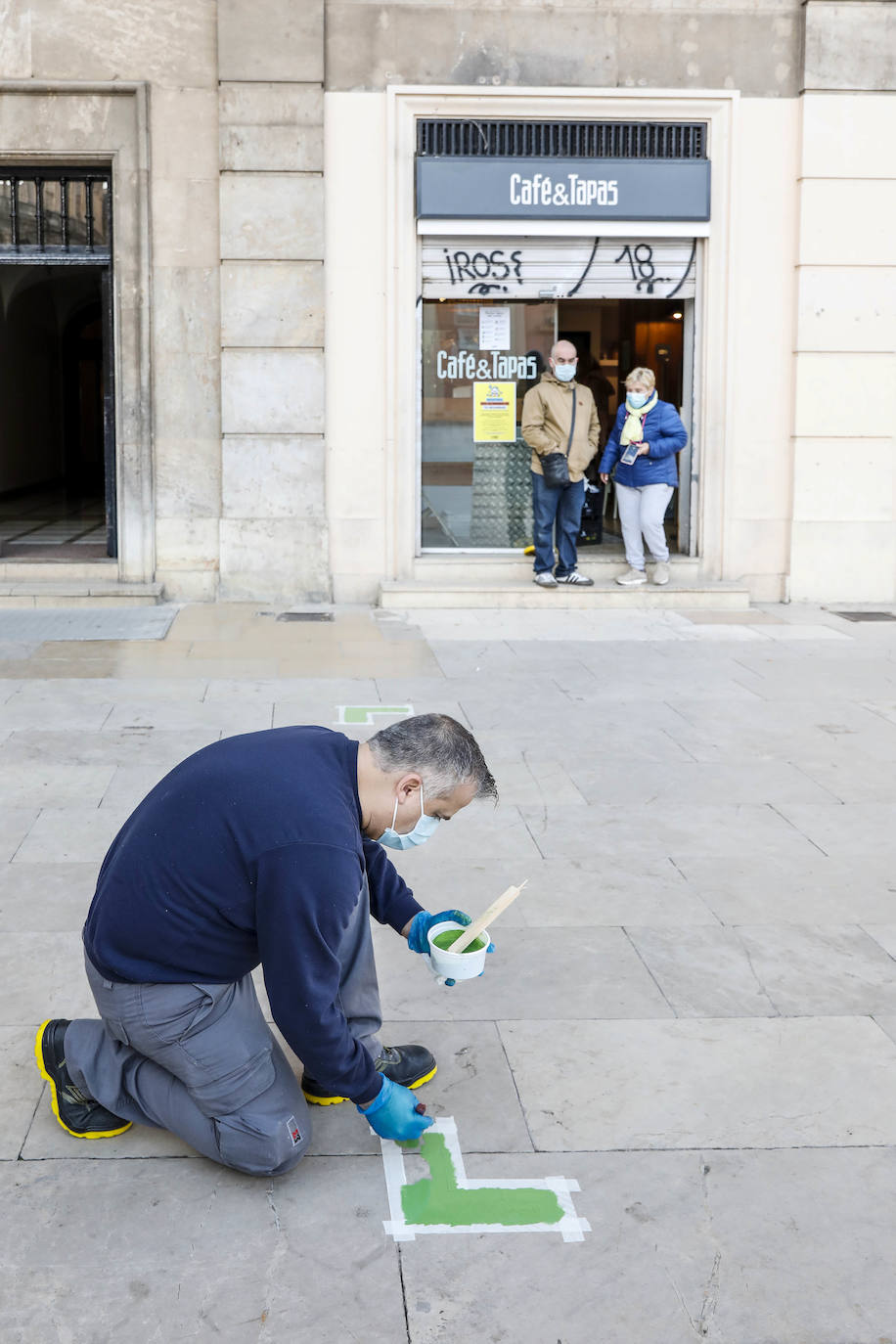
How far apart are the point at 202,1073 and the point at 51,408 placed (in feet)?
71.6

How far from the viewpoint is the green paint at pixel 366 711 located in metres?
7.52

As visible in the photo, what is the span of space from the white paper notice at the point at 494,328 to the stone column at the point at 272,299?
147 cm

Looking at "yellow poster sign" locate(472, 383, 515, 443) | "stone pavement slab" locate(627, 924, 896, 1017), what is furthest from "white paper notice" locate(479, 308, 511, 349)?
"stone pavement slab" locate(627, 924, 896, 1017)

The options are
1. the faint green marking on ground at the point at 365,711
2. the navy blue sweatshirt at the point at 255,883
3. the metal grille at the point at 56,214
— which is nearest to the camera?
the navy blue sweatshirt at the point at 255,883

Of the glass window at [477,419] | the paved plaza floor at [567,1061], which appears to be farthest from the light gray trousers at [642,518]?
the paved plaza floor at [567,1061]

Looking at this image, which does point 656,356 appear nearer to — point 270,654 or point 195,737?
point 270,654

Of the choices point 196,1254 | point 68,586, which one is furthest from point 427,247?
point 196,1254

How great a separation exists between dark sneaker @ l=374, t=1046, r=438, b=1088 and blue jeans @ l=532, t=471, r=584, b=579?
27.1ft

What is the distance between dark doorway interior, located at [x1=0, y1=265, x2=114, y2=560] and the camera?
16.1 m

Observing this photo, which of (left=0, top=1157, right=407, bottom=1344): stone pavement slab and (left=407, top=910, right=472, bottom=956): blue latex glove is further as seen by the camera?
(left=407, top=910, right=472, bottom=956): blue latex glove

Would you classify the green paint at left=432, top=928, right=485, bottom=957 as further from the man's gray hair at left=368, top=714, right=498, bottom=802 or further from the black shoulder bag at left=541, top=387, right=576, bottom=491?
the black shoulder bag at left=541, top=387, right=576, bottom=491

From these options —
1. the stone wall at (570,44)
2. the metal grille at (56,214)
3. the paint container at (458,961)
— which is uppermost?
the stone wall at (570,44)

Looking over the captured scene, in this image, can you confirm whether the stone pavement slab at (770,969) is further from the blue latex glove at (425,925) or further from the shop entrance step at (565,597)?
the shop entrance step at (565,597)

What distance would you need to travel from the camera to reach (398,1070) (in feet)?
12.0
